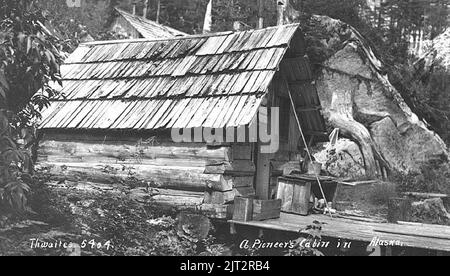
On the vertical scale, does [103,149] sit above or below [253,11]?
below

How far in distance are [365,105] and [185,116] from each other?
38.3 feet

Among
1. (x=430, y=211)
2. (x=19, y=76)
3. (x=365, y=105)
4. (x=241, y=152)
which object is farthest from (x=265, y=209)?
(x=365, y=105)

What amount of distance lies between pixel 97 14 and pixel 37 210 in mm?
33928

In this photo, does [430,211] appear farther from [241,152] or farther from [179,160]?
[179,160]

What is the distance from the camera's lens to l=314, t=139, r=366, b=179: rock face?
17.4m

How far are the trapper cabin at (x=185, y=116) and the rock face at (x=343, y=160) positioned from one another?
4.79m

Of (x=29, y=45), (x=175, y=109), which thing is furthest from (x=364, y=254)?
(x=29, y=45)

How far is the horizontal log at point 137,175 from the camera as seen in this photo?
9594mm

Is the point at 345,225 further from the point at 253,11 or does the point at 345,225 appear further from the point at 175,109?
the point at 253,11

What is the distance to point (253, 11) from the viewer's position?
25.9 m

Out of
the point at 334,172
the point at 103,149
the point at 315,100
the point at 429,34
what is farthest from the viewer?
the point at 429,34

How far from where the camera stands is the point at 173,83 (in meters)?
10.8

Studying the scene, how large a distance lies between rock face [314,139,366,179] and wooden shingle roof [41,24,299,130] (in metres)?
7.64

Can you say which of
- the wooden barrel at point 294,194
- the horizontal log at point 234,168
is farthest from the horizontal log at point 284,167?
the horizontal log at point 234,168
